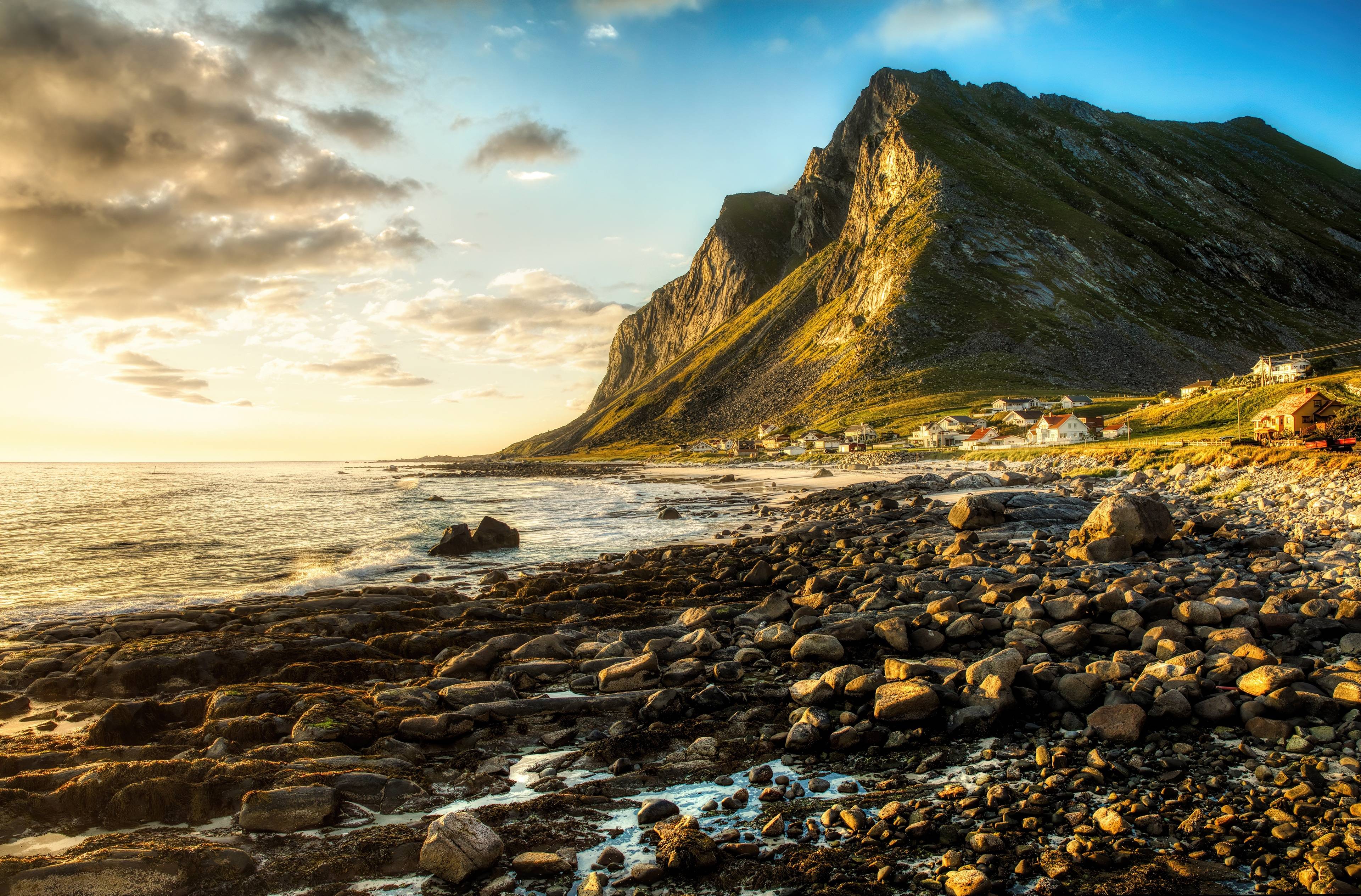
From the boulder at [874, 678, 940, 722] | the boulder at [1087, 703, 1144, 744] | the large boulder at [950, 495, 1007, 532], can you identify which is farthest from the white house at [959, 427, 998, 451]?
the boulder at [874, 678, 940, 722]

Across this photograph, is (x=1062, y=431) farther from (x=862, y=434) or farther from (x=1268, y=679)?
Result: (x=1268, y=679)

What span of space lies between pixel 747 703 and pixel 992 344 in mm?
176148

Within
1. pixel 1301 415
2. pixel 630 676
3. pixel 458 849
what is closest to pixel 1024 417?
pixel 1301 415

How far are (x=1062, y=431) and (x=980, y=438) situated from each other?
496 inches

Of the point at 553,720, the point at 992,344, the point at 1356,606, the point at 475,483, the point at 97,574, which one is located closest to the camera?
the point at 553,720

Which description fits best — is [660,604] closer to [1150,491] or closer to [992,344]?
[1150,491]

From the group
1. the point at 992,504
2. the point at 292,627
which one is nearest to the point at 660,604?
the point at 292,627

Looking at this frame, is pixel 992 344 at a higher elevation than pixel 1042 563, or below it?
higher

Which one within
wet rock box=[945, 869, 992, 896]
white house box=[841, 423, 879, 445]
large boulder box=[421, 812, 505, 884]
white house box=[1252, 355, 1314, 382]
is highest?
white house box=[1252, 355, 1314, 382]

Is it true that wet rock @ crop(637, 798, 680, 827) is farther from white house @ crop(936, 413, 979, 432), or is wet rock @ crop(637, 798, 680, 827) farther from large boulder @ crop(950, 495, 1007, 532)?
white house @ crop(936, 413, 979, 432)

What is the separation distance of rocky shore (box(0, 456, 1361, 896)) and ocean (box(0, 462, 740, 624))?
7387 mm

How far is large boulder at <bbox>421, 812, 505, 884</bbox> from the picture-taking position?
6.70 metres

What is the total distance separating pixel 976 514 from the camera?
2836cm

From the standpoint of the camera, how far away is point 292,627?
17516mm
